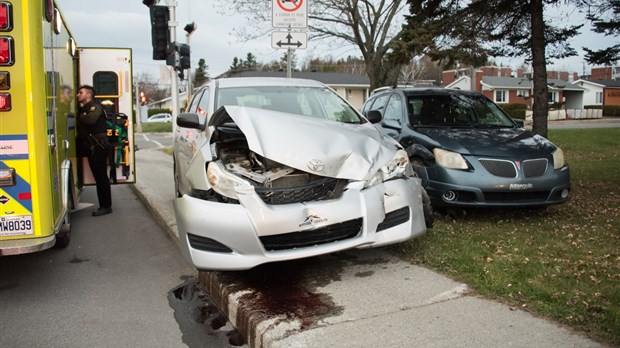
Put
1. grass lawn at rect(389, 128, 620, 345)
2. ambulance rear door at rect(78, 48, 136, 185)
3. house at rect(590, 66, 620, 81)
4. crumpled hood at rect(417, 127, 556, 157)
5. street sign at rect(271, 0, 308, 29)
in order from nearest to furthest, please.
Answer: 1. grass lawn at rect(389, 128, 620, 345)
2. crumpled hood at rect(417, 127, 556, 157)
3. street sign at rect(271, 0, 308, 29)
4. ambulance rear door at rect(78, 48, 136, 185)
5. house at rect(590, 66, 620, 81)

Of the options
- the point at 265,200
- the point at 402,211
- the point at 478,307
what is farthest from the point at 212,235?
the point at 478,307

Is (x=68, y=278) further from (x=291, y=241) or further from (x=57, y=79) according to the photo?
(x=291, y=241)

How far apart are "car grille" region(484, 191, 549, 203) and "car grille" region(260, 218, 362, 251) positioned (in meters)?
2.39

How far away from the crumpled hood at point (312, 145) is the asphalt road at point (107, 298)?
4.72ft

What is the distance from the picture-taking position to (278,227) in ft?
13.1

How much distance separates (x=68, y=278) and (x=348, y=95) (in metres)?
46.3

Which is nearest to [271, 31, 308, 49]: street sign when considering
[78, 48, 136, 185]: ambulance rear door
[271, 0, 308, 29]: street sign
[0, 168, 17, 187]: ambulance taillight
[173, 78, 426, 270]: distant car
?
[271, 0, 308, 29]: street sign

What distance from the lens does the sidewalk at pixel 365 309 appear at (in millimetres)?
3314

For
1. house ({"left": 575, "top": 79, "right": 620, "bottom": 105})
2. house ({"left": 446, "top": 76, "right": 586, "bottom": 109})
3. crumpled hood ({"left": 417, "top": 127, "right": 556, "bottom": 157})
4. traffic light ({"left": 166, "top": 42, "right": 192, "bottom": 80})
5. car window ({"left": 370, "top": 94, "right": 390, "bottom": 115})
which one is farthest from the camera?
house ({"left": 575, "top": 79, "right": 620, "bottom": 105})

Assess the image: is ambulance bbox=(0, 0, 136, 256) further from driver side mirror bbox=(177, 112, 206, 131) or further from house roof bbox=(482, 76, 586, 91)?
house roof bbox=(482, 76, 586, 91)

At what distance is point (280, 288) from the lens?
435cm

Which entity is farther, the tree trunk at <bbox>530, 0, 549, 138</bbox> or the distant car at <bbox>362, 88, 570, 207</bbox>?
the tree trunk at <bbox>530, 0, 549, 138</bbox>

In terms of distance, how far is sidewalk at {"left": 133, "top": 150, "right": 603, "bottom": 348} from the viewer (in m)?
3.31

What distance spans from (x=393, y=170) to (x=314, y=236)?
3.19 feet
